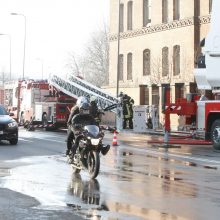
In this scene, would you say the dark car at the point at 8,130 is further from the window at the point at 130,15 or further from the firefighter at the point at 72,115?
the window at the point at 130,15

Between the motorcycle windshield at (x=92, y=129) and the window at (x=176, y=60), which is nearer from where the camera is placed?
the motorcycle windshield at (x=92, y=129)

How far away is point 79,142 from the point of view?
39.7 ft

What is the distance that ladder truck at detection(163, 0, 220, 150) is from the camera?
1742 centimetres

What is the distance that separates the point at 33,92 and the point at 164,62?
9.99 metres

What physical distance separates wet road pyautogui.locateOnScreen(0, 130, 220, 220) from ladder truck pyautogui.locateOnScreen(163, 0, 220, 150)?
2373 millimetres

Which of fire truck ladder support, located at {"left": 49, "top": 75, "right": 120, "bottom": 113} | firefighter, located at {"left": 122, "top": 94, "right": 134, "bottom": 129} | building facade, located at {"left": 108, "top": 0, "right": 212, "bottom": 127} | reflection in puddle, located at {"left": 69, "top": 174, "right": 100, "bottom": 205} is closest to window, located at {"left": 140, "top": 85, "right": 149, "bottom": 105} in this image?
building facade, located at {"left": 108, "top": 0, "right": 212, "bottom": 127}

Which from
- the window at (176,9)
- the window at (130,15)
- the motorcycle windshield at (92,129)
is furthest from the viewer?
the window at (130,15)

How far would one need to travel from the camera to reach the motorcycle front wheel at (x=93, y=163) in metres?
11.4

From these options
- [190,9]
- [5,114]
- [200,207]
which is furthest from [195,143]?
[190,9]

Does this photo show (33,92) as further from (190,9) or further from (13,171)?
(13,171)

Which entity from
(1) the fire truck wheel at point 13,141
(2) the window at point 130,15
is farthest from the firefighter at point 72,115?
(2) the window at point 130,15

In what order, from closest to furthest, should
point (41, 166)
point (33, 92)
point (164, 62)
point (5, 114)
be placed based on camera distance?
1. point (41, 166)
2. point (5, 114)
3. point (33, 92)
4. point (164, 62)

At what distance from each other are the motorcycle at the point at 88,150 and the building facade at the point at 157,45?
22292 mm

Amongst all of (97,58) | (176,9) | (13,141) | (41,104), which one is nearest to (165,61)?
(176,9)
